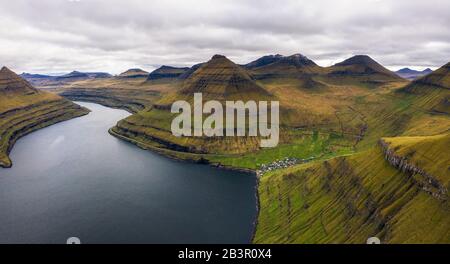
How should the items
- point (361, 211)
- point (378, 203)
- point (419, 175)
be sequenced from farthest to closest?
point (361, 211) < point (378, 203) < point (419, 175)

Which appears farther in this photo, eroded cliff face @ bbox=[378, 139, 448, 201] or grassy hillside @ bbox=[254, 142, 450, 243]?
eroded cliff face @ bbox=[378, 139, 448, 201]

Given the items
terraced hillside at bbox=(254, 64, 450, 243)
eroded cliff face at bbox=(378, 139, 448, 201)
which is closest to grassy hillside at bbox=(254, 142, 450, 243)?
terraced hillside at bbox=(254, 64, 450, 243)

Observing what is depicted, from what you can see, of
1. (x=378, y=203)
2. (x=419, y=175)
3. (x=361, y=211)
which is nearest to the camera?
(x=419, y=175)

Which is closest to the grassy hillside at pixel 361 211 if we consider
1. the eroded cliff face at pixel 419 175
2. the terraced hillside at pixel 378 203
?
the terraced hillside at pixel 378 203

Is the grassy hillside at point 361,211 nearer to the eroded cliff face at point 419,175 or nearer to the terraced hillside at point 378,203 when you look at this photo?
the terraced hillside at point 378,203

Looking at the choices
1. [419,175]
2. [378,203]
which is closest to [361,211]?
[378,203]

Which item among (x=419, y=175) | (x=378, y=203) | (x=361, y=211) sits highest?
(x=419, y=175)

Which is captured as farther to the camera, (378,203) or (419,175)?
(378,203)

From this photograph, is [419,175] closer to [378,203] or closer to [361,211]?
[378,203]

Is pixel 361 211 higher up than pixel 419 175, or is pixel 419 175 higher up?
pixel 419 175

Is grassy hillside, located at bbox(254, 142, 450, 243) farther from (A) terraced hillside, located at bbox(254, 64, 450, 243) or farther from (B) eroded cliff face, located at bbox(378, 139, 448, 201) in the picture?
(B) eroded cliff face, located at bbox(378, 139, 448, 201)
